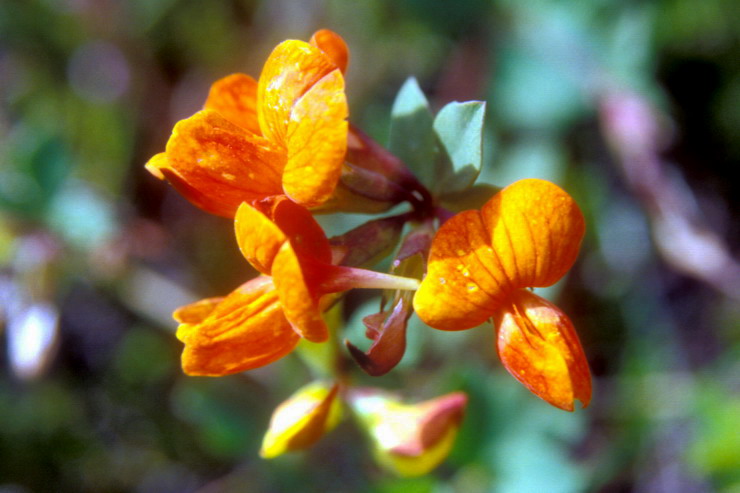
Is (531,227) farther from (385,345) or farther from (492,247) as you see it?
(385,345)

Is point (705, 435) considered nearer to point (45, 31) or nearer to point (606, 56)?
point (606, 56)

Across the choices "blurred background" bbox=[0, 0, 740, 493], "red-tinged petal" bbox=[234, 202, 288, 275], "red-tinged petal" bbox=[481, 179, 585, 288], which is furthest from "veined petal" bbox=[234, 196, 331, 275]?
"blurred background" bbox=[0, 0, 740, 493]

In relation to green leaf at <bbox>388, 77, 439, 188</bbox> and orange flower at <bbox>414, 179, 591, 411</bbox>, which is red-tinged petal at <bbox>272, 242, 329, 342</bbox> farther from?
green leaf at <bbox>388, 77, 439, 188</bbox>

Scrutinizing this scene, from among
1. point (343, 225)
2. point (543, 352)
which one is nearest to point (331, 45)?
point (543, 352)

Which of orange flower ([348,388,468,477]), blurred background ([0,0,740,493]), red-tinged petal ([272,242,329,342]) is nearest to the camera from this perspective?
red-tinged petal ([272,242,329,342])

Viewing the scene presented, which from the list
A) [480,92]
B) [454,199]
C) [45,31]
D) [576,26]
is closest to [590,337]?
[480,92]

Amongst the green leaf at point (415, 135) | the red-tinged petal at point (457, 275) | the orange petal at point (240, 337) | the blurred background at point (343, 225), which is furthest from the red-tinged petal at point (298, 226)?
the blurred background at point (343, 225)
